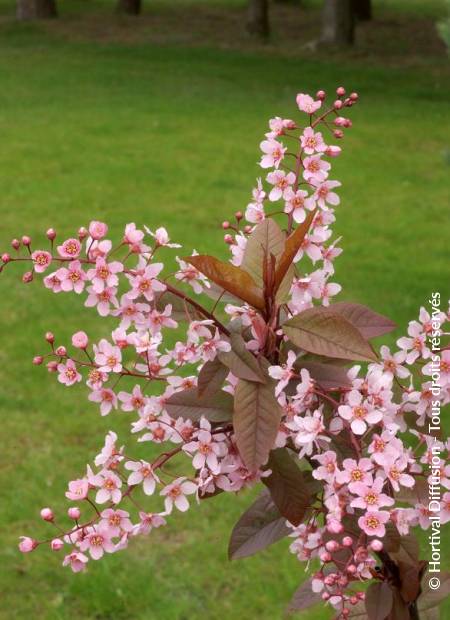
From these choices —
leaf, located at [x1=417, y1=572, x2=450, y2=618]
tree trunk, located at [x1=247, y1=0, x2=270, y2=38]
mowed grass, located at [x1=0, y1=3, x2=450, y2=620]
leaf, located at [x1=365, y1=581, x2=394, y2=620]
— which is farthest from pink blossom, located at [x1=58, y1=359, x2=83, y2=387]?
tree trunk, located at [x1=247, y1=0, x2=270, y2=38]

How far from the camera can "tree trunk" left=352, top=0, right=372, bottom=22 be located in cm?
2400

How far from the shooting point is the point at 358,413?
5.23 feet

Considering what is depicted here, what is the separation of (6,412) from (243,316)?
396cm

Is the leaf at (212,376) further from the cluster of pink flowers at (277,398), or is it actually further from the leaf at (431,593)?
the leaf at (431,593)

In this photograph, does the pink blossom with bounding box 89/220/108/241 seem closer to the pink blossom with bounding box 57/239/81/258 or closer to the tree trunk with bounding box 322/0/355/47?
the pink blossom with bounding box 57/239/81/258

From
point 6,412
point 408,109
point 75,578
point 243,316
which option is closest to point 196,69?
point 408,109

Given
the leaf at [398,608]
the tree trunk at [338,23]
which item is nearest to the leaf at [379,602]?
the leaf at [398,608]

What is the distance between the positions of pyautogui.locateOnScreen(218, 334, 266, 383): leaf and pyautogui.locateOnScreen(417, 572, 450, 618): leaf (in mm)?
704

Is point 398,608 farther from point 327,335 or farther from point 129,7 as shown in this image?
point 129,7

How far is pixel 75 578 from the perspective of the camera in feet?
13.6

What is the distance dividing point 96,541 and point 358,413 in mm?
475

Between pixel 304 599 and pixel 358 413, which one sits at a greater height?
pixel 358 413

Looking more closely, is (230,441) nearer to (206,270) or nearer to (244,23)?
(206,270)

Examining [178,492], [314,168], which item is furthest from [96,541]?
[314,168]
